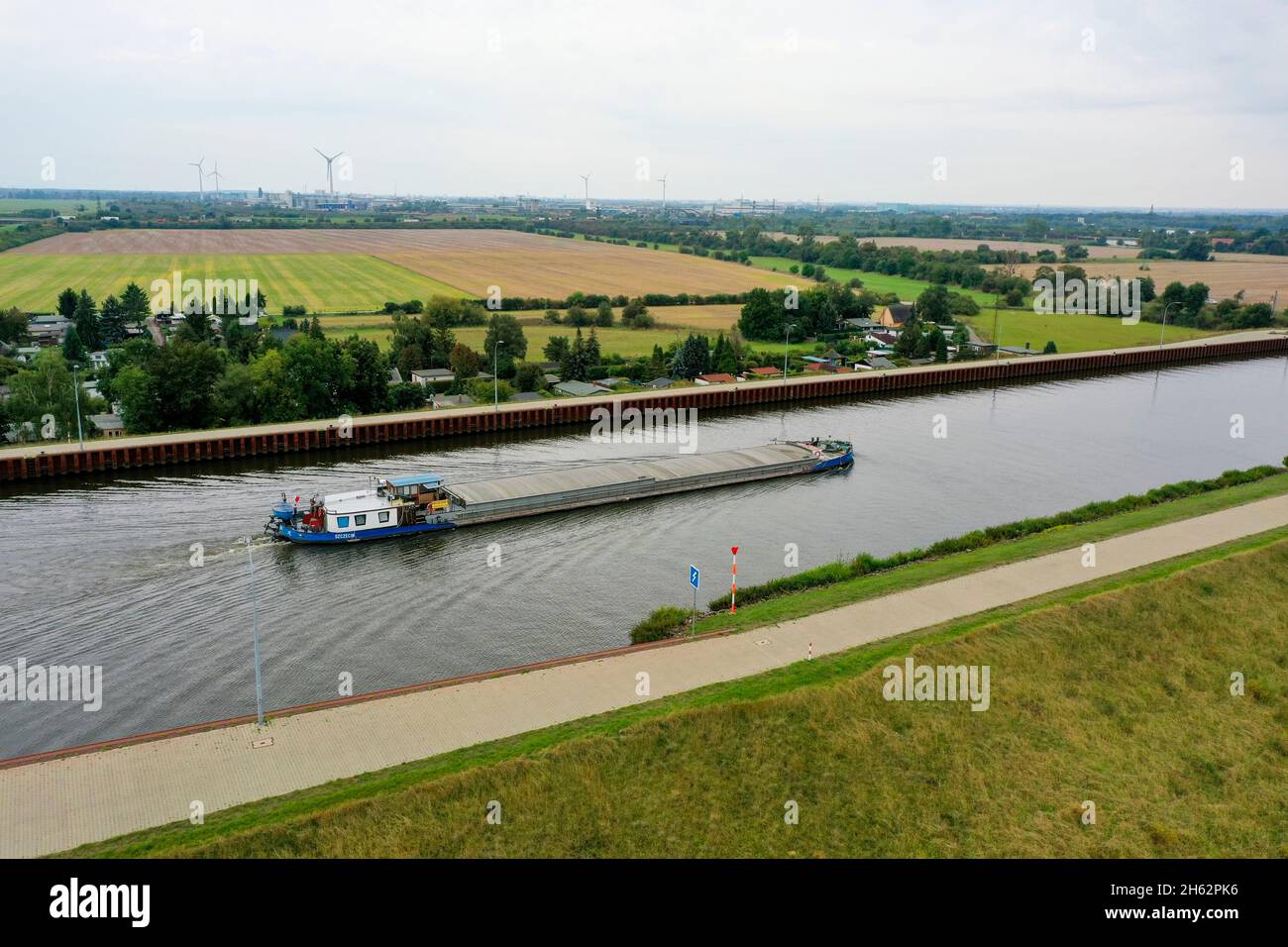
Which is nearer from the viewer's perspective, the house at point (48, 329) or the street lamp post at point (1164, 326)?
the house at point (48, 329)

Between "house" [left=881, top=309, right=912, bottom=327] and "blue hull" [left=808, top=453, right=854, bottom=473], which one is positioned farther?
"house" [left=881, top=309, right=912, bottom=327]

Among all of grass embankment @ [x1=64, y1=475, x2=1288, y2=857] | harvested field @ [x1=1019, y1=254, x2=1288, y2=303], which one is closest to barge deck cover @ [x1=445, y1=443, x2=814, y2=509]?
grass embankment @ [x1=64, y1=475, x2=1288, y2=857]

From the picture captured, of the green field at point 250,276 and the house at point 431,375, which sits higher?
the green field at point 250,276

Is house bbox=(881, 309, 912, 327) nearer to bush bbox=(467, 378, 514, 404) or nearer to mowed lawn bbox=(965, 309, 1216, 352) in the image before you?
mowed lawn bbox=(965, 309, 1216, 352)

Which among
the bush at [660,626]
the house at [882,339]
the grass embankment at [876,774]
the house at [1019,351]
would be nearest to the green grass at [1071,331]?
the house at [1019,351]

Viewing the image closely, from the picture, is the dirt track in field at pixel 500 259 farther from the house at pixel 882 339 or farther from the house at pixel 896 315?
the house at pixel 882 339
